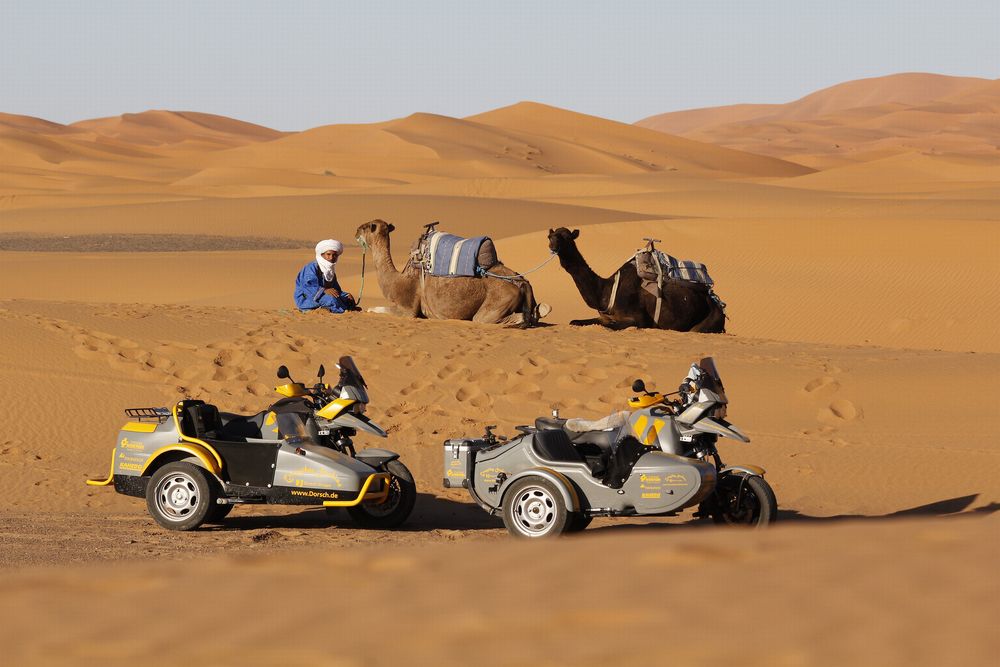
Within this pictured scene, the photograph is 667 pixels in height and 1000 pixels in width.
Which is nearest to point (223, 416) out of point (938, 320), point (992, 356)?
point (992, 356)

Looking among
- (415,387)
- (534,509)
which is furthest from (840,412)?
(534,509)

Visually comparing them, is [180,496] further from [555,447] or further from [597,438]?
[597,438]

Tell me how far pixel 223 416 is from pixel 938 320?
13796 millimetres

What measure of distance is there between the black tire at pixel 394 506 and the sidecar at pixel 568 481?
0.51 meters

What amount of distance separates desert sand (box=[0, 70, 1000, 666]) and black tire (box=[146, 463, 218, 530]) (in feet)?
0.48

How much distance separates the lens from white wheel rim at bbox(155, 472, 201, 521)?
8.54 m

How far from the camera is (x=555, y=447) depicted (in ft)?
27.4

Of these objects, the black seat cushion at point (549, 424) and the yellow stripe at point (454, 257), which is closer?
the black seat cushion at point (549, 424)

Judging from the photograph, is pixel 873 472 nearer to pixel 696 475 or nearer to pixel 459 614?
pixel 696 475

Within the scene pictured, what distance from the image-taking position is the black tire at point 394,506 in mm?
8820

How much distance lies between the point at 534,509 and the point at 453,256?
24.3 feet

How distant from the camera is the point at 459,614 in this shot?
3.84 metres

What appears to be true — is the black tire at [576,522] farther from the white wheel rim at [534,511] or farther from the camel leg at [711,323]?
the camel leg at [711,323]

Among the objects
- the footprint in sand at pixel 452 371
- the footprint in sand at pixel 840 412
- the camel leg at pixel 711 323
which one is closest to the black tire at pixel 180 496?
the footprint in sand at pixel 452 371
